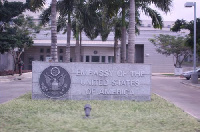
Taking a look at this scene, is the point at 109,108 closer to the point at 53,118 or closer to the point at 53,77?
the point at 53,118

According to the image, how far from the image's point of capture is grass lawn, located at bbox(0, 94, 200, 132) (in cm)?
836

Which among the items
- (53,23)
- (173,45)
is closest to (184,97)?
(53,23)

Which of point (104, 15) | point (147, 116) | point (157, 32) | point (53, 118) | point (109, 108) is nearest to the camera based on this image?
point (53, 118)

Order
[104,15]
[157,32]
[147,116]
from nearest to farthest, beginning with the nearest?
[147,116], [104,15], [157,32]

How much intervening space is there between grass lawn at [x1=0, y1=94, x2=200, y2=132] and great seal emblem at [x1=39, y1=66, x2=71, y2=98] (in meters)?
1.11

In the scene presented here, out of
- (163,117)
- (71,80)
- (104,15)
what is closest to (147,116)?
(163,117)

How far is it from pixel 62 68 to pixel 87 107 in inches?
194

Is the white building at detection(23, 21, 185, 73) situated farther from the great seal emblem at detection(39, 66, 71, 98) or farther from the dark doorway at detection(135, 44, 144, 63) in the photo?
the great seal emblem at detection(39, 66, 71, 98)

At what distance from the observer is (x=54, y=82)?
14055 millimetres

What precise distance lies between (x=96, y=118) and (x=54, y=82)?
16.0 ft

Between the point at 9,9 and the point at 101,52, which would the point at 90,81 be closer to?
the point at 9,9

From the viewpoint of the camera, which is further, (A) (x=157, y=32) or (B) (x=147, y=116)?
(A) (x=157, y=32)

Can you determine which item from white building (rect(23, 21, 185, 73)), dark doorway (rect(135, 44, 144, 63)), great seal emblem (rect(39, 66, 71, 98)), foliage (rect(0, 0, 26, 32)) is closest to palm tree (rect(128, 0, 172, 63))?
great seal emblem (rect(39, 66, 71, 98))

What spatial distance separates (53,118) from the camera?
9.56 meters
